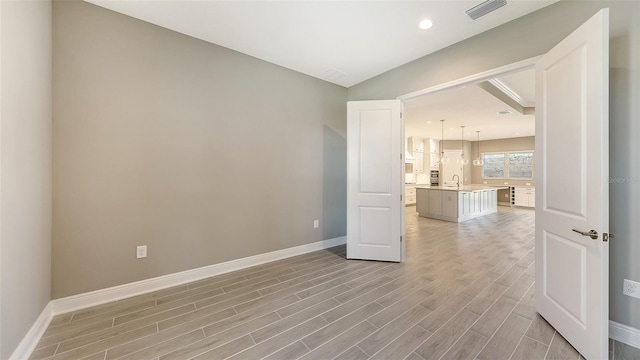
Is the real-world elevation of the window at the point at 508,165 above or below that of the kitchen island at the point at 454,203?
above

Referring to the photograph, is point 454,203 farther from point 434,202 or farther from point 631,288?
point 631,288

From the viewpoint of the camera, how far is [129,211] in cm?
238

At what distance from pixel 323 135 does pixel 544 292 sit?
3.20m

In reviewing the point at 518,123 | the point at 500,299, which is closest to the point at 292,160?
the point at 500,299

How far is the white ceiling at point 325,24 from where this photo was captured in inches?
86.6

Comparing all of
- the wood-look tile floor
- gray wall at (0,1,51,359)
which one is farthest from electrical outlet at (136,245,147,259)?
gray wall at (0,1,51,359)

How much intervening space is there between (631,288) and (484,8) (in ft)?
8.37

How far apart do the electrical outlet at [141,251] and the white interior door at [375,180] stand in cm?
252

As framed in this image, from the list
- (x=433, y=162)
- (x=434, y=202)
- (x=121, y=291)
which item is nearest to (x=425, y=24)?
(x=121, y=291)

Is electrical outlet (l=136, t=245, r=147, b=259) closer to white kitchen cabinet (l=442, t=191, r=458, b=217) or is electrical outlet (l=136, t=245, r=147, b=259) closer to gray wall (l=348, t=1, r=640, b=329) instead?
gray wall (l=348, t=1, r=640, b=329)

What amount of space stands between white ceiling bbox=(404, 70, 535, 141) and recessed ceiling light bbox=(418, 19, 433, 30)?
99cm

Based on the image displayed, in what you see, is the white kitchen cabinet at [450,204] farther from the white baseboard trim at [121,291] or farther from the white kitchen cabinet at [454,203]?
the white baseboard trim at [121,291]

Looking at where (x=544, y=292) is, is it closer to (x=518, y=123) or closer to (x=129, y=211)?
(x=129, y=211)

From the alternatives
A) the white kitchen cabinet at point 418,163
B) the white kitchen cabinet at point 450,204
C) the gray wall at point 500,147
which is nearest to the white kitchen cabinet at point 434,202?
the white kitchen cabinet at point 450,204
